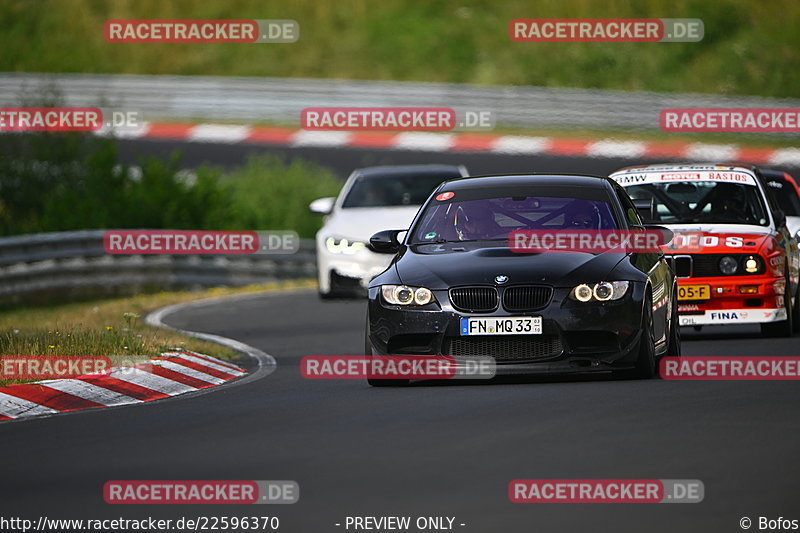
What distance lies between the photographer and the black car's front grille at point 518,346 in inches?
442

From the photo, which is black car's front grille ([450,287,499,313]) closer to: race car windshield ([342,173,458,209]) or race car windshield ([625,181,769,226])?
race car windshield ([625,181,769,226])

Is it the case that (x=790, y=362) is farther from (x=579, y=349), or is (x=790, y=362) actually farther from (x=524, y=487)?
(x=524, y=487)

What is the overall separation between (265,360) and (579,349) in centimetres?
425

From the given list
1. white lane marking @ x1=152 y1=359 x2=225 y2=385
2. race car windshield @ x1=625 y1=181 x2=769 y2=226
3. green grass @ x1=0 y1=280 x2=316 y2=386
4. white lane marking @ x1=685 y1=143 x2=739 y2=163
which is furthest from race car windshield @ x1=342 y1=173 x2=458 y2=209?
white lane marking @ x1=685 y1=143 x2=739 y2=163

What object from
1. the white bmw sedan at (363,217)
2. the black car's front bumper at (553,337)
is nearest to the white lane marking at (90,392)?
the black car's front bumper at (553,337)

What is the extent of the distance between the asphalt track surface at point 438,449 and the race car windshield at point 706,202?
14.2ft

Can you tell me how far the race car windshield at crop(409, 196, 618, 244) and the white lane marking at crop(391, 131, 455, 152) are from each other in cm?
2373

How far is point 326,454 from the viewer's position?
8.65 meters

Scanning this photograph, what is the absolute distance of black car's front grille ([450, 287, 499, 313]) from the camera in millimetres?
11266

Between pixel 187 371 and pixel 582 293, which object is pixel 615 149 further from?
pixel 582 293

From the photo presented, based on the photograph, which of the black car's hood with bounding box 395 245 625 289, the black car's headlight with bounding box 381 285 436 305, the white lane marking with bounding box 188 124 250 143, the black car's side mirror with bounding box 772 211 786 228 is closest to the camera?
the black car's hood with bounding box 395 245 625 289

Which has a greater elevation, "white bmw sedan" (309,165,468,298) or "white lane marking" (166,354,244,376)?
"white bmw sedan" (309,165,468,298)

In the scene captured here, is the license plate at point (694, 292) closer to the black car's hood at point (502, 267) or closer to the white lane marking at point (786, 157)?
the black car's hood at point (502, 267)

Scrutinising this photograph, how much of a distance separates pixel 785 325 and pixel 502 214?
12.4 feet
